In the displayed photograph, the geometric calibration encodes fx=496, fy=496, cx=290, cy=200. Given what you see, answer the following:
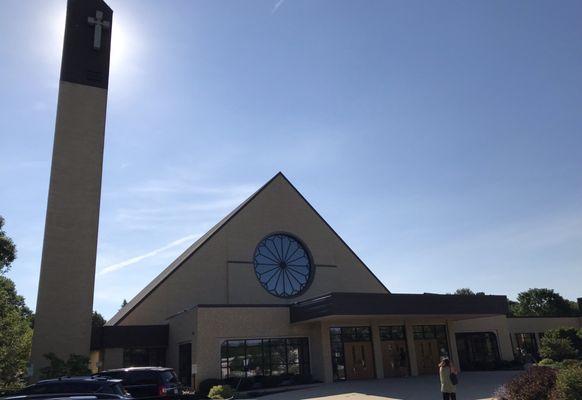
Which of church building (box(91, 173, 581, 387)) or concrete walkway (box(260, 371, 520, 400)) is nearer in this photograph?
concrete walkway (box(260, 371, 520, 400))

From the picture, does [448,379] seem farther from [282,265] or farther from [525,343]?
[525,343]

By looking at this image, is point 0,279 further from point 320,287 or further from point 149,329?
point 320,287

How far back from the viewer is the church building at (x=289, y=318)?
87.0 ft

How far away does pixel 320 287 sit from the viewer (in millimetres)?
37031

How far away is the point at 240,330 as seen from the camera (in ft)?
88.1

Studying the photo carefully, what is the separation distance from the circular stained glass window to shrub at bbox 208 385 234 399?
13.0 m

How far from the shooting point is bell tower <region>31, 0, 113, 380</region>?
27625mm

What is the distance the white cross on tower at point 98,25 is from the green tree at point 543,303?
7555cm

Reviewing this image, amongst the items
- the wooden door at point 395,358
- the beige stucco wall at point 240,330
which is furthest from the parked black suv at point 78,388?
the wooden door at point 395,358

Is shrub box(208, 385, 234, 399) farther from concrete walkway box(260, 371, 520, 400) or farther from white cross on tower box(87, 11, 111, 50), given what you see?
white cross on tower box(87, 11, 111, 50)

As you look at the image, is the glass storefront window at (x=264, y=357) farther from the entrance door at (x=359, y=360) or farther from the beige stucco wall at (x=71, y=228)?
the beige stucco wall at (x=71, y=228)

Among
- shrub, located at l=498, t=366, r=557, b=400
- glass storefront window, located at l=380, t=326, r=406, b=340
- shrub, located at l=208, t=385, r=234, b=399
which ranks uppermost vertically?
glass storefront window, located at l=380, t=326, r=406, b=340

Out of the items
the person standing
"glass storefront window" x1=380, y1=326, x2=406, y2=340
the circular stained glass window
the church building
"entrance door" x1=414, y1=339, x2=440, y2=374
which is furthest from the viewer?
the circular stained glass window

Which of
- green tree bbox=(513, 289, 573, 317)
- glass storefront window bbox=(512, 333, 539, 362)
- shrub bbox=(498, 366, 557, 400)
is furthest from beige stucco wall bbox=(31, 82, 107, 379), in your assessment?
green tree bbox=(513, 289, 573, 317)
